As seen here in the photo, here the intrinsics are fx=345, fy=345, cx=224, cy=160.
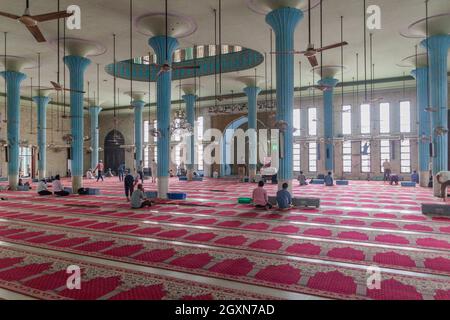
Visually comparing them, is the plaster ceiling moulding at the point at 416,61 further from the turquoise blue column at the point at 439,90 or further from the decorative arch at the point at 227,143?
the decorative arch at the point at 227,143

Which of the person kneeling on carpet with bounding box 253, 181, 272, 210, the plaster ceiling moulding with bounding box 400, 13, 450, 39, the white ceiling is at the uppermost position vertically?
the white ceiling

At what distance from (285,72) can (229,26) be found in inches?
96.4

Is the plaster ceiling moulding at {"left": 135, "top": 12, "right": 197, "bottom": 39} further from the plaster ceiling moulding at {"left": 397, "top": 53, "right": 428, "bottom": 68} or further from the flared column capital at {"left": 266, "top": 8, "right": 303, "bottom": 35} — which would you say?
the plaster ceiling moulding at {"left": 397, "top": 53, "right": 428, "bottom": 68}

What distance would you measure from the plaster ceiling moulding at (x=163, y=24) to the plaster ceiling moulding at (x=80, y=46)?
2036 millimetres

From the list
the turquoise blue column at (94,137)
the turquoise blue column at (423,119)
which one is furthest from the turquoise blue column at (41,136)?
the turquoise blue column at (423,119)

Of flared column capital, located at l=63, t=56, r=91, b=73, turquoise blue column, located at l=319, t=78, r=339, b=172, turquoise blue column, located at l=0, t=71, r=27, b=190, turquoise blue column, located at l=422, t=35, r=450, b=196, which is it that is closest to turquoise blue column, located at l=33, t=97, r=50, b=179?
turquoise blue column, located at l=0, t=71, r=27, b=190

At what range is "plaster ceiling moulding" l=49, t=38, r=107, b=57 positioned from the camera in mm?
10215

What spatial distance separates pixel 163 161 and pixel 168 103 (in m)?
1.59

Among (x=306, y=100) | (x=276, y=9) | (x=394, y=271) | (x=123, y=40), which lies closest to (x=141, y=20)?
(x=123, y=40)

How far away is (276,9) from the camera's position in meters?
7.88

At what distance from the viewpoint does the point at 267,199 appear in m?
7.43

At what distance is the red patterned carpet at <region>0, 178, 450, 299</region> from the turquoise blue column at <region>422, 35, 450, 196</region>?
3.11 meters

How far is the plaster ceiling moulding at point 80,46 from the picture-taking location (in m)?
10.2
